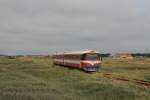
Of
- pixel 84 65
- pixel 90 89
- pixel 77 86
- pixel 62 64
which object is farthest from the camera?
pixel 62 64

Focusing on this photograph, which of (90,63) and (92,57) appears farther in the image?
(92,57)

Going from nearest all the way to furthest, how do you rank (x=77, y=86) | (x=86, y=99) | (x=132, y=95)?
1. (x=86, y=99)
2. (x=132, y=95)
3. (x=77, y=86)

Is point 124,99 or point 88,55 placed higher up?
point 88,55

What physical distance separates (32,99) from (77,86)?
9.44 metres

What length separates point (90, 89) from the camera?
23094mm

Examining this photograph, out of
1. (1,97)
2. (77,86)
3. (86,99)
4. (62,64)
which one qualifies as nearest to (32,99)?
(1,97)

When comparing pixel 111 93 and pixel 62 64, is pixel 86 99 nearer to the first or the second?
pixel 111 93

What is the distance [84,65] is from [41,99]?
1068 inches

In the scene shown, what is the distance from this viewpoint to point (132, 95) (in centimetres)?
2003

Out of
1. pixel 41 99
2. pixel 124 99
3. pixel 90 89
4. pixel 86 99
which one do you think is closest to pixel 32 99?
pixel 41 99

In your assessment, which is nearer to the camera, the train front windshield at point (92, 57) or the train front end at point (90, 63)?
the train front end at point (90, 63)

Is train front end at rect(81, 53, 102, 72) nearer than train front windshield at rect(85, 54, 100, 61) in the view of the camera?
Yes

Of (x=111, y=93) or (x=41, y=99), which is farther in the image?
(x=111, y=93)

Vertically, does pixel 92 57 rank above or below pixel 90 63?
above
